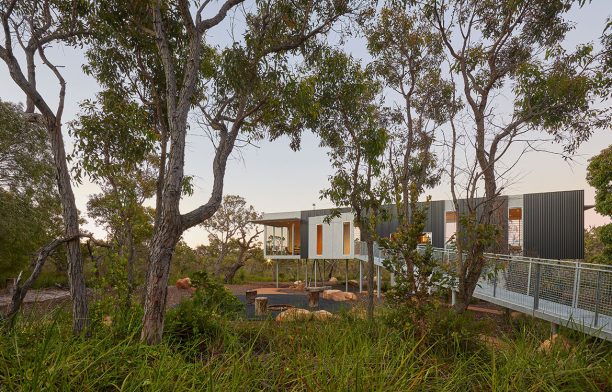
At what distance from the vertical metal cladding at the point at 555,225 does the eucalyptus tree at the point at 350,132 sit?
1021 centimetres

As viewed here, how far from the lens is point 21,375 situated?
2.57 metres

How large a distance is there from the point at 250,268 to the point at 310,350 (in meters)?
29.9

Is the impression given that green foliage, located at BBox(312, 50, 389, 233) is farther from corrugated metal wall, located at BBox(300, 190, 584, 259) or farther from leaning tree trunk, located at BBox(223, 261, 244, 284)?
leaning tree trunk, located at BBox(223, 261, 244, 284)

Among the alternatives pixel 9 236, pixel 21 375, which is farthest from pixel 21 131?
pixel 21 375

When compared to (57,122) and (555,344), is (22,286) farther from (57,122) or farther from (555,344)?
(555,344)

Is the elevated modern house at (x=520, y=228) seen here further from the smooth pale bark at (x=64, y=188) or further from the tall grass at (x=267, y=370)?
the tall grass at (x=267, y=370)

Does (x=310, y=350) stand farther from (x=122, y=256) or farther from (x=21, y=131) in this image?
(x=21, y=131)

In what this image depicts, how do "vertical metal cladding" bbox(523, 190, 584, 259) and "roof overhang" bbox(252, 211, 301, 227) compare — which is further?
"roof overhang" bbox(252, 211, 301, 227)

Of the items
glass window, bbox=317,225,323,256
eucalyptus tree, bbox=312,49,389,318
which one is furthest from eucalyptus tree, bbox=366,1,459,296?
glass window, bbox=317,225,323,256

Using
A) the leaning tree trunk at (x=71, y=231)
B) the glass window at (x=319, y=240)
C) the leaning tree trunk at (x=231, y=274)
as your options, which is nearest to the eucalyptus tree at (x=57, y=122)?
the leaning tree trunk at (x=71, y=231)

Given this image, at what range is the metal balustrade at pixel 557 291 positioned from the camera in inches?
238

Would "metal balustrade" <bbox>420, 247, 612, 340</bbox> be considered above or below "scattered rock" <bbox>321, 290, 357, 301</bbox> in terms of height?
above

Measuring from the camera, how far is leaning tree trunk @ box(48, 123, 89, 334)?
408 centimetres

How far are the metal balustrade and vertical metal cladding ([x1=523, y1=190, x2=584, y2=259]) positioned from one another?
30.6 ft
